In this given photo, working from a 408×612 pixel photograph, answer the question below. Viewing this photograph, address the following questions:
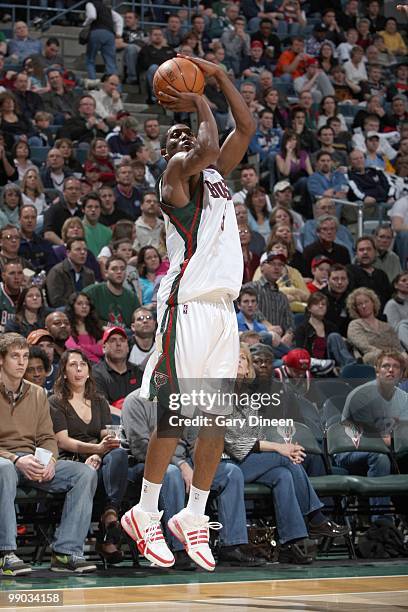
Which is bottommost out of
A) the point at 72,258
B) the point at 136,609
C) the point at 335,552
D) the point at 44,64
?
the point at 335,552

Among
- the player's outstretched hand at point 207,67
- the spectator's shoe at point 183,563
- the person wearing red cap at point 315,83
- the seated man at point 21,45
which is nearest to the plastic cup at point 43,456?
the spectator's shoe at point 183,563

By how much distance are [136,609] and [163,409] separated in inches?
39.1

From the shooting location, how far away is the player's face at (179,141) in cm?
582

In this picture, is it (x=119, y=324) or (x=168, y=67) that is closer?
(x=168, y=67)

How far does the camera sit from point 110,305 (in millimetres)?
9922

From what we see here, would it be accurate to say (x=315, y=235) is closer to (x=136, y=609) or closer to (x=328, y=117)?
(x=328, y=117)

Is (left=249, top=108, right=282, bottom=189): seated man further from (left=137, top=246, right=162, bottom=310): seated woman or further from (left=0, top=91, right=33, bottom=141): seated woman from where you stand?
(left=137, top=246, right=162, bottom=310): seated woman

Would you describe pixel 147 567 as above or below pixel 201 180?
below

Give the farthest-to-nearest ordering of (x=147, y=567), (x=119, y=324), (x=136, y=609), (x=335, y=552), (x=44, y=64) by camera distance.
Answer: (x=44, y=64)
(x=119, y=324)
(x=335, y=552)
(x=147, y=567)
(x=136, y=609)

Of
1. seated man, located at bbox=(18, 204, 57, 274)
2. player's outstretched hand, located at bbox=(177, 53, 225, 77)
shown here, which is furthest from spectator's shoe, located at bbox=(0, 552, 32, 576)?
seated man, located at bbox=(18, 204, 57, 274)

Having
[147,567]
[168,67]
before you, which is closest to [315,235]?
[147,567]

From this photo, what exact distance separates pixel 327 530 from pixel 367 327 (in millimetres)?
2974

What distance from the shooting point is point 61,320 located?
29.3 ft

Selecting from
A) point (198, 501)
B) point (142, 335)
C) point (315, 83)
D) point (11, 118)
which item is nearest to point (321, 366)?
point (142, 335)
